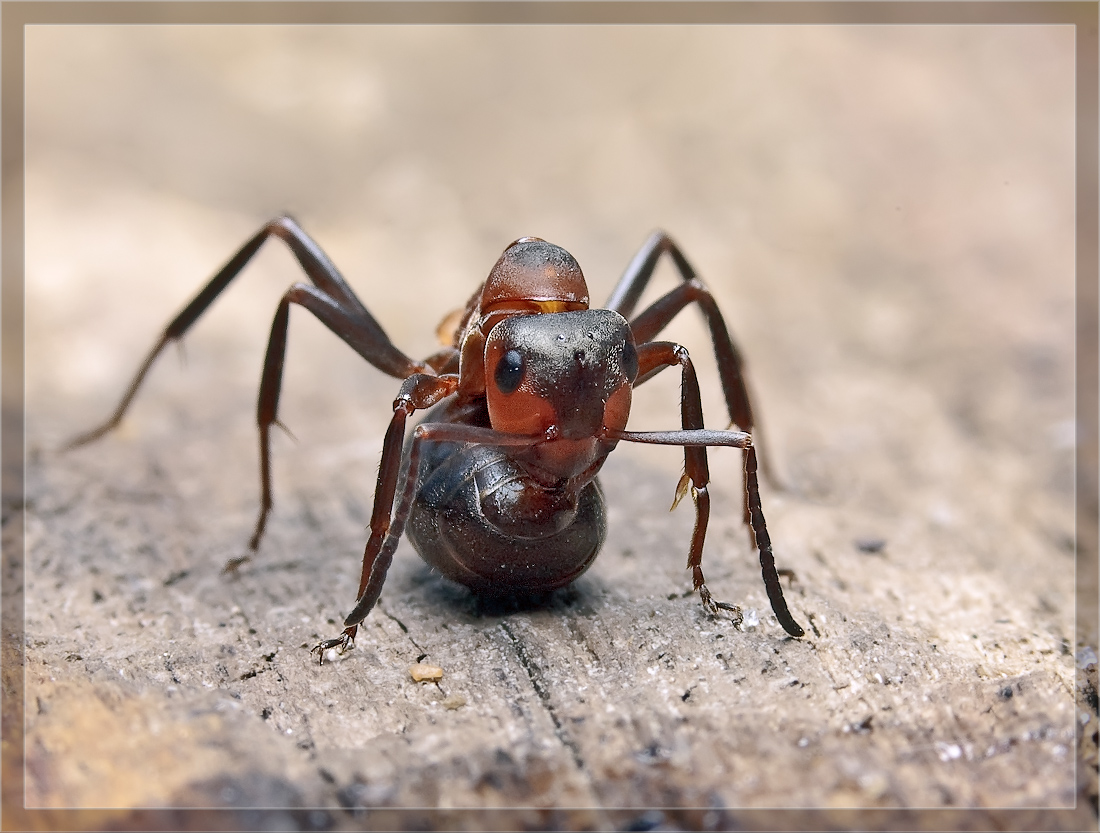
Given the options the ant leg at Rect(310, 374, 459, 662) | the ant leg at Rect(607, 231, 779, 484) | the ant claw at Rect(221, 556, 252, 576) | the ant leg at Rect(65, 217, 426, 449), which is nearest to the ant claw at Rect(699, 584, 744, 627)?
the ant leg at Rect(607, 231, 779, 484)

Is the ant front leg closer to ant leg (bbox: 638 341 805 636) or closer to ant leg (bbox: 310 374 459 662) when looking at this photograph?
ant leg (bbox: 638 341 805 636)

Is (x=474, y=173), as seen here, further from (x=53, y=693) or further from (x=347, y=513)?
(x=53, y=693)

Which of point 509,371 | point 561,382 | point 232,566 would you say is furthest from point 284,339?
point 561,382

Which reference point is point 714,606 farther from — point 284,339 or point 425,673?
point 284,339

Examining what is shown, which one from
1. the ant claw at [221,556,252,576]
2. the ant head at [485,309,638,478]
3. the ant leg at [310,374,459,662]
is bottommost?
the ant claw at [221,556,252,576]

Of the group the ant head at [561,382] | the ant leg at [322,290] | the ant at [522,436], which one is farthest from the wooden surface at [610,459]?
the ant leg at [322,290]
